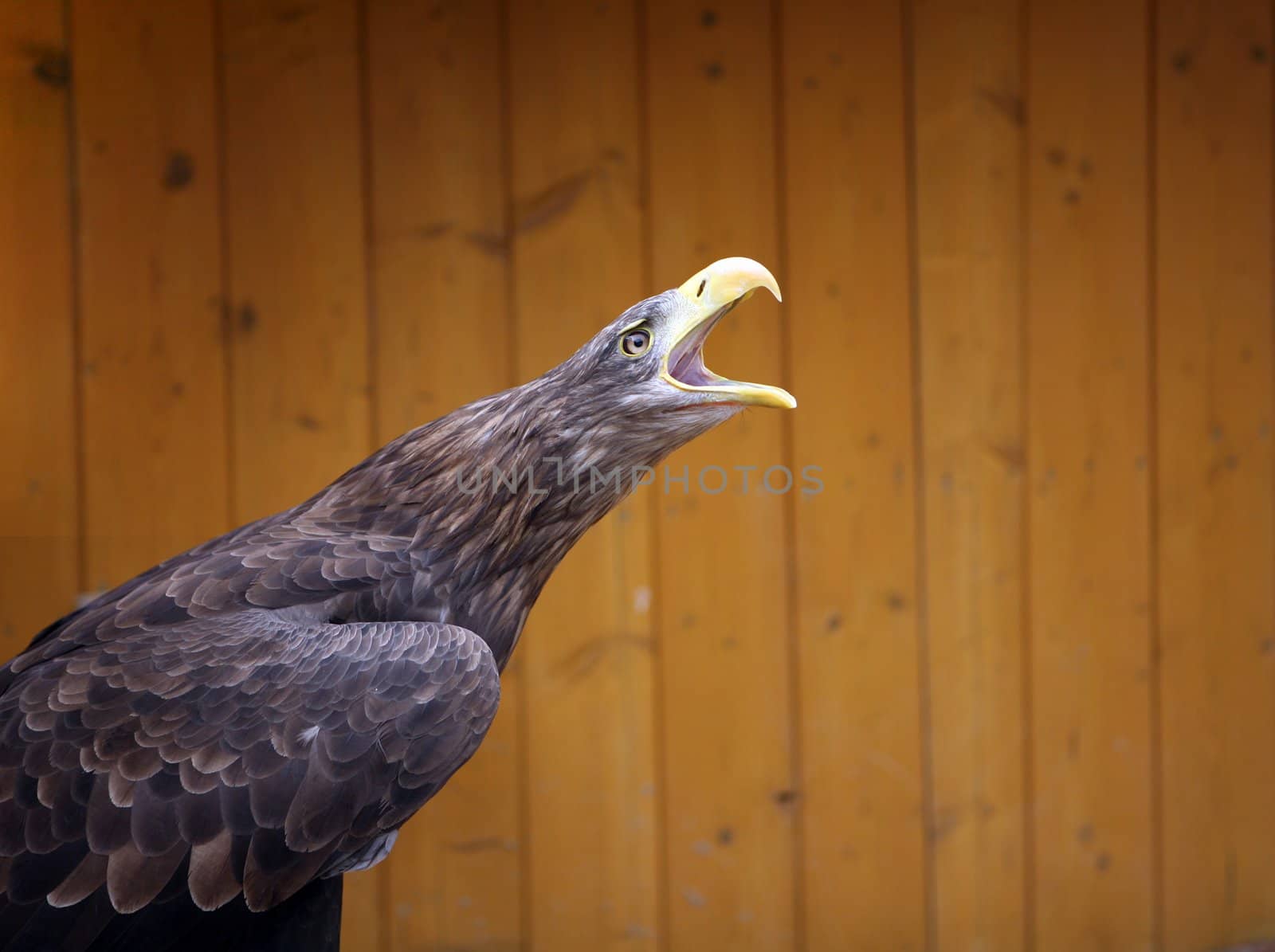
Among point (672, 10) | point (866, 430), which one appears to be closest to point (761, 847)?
point (866, 430)

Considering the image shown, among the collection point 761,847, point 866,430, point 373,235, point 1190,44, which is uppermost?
point 1190,44

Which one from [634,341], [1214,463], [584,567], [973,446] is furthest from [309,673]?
[1214,463]

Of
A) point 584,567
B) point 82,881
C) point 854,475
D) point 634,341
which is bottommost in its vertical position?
point 82,881

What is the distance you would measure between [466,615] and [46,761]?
54 cm

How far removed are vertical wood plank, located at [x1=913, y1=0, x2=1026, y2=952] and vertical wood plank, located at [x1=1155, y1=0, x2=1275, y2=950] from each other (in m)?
0.40

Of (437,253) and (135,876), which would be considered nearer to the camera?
(135,876)

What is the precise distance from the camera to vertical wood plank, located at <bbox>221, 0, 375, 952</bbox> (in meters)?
2.15

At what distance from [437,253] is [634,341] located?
3.15ft

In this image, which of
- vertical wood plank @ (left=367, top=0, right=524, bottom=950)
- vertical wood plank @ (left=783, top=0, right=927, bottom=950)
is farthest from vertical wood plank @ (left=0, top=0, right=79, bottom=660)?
vertical wood plank @ (left=783, top=0, right=927, bottom=950)

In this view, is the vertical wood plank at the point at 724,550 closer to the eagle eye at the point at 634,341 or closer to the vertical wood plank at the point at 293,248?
the vertical wood plank at the point at 293,248

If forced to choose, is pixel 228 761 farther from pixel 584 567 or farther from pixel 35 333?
pixel 35 333

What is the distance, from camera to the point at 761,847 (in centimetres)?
240

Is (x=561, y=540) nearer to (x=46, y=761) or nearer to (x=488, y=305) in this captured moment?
(x=46, y=761)

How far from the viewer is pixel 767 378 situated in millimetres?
2311
